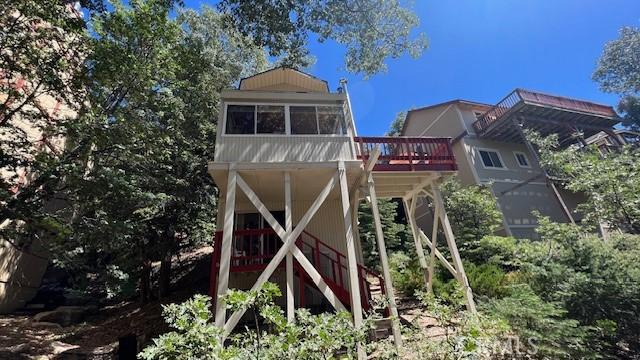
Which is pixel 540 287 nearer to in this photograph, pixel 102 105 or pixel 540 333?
pixel 540 333

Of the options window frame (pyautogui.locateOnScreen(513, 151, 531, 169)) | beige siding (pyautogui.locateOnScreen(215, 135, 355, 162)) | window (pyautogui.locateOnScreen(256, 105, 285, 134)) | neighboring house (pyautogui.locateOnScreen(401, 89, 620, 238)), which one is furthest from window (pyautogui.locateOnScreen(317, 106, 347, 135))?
window frame (pyautogui.locateOnScreen(513, 151, 531, 169))

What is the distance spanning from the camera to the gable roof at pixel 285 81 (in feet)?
33.6

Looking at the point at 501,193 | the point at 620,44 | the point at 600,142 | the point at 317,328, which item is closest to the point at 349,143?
the point at 317,328

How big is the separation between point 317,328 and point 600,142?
2655cm

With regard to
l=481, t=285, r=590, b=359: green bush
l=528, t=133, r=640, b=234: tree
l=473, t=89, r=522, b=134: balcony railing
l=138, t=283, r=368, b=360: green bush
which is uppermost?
l=473, t=89, r=522, b=134: balcony railing

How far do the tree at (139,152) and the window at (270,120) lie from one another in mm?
1954

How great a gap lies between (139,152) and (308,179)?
5.94m

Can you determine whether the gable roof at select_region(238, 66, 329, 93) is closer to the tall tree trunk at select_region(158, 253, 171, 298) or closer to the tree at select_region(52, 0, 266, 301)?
the tree at select_region(52, 0, 266, 301)

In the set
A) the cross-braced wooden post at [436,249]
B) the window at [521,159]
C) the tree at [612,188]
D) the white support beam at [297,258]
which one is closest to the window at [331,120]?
the white support beam at [297,258]

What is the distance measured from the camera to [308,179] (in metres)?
8.28

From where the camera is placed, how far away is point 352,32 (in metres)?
8.53

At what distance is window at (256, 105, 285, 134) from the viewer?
817 centimetres

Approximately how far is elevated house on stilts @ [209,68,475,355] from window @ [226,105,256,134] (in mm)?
27

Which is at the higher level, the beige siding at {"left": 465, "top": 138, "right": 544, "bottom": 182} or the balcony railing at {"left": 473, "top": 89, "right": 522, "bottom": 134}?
the balcony railing at {"left": 473, "top": 89, "right": 522, "bottom": 134}
